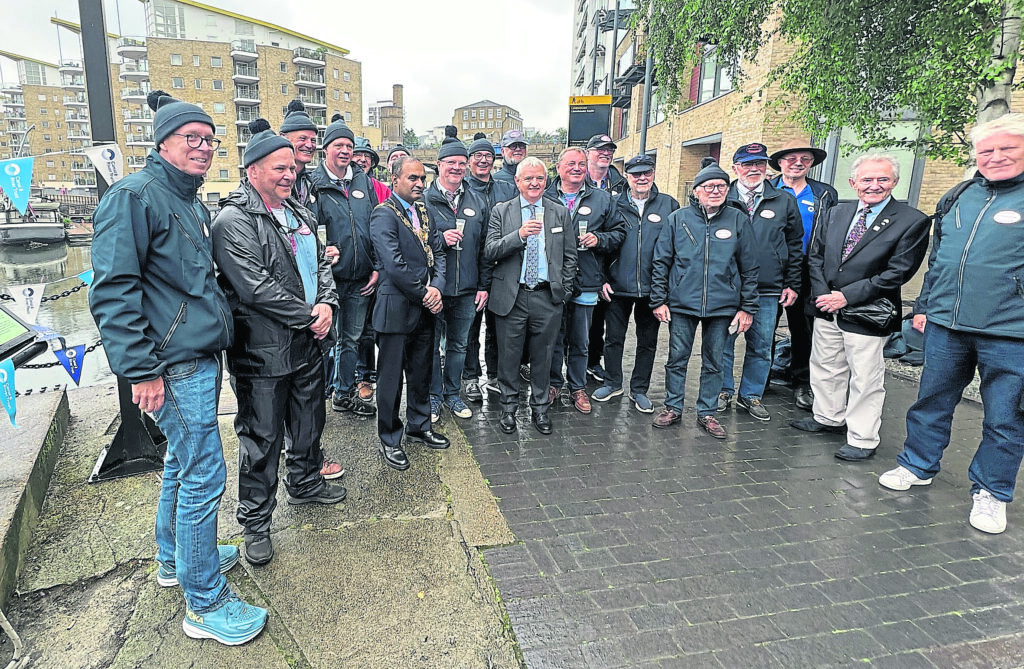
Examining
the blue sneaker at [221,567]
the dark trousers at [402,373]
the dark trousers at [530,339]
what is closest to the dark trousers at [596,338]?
the dark trousers at [530,339]

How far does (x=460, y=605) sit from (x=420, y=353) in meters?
1.91

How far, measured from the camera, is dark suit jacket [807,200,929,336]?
13.6 ft

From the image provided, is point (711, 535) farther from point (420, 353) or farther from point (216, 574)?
point (216, 574)

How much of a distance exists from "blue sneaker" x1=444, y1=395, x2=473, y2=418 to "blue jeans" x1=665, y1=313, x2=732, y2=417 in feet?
5.71

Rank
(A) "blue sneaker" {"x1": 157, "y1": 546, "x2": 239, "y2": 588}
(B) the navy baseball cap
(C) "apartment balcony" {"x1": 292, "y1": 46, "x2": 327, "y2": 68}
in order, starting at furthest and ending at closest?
(C) "apartment balcony" {"x1": 292, "y1": 46, "x2": 327, "y2": 68}, (B) the navy baseball cap, (A) "blue sneaker" {"x1": 157, "y1": 546, "x2": 239, "y2": 588}

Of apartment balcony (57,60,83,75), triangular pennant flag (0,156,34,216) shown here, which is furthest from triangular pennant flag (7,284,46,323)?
apartment balcony (57,60,83,75)

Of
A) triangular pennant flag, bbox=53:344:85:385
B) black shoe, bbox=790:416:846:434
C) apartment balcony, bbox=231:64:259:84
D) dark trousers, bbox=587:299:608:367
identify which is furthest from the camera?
apartment balcony, bbox=231:64:259:84

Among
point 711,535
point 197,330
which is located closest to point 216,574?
point 197,330

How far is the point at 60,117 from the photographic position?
7875cm

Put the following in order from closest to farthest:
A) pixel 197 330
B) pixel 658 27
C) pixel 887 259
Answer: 1. pixel 197 330
2. pixel 887 259
3. pixel 658 27

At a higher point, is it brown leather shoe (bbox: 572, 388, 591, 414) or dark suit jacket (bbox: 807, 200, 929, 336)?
dark suit jacket (bbox: 807, 200, 929, 336)

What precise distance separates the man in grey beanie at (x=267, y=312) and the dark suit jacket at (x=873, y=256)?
3716 mm

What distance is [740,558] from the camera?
A: 3.10 m

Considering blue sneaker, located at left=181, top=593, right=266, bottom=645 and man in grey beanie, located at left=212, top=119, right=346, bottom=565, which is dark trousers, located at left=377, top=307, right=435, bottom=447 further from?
blue sneaker, located at left=181, top=593, right=266, bottom=645
